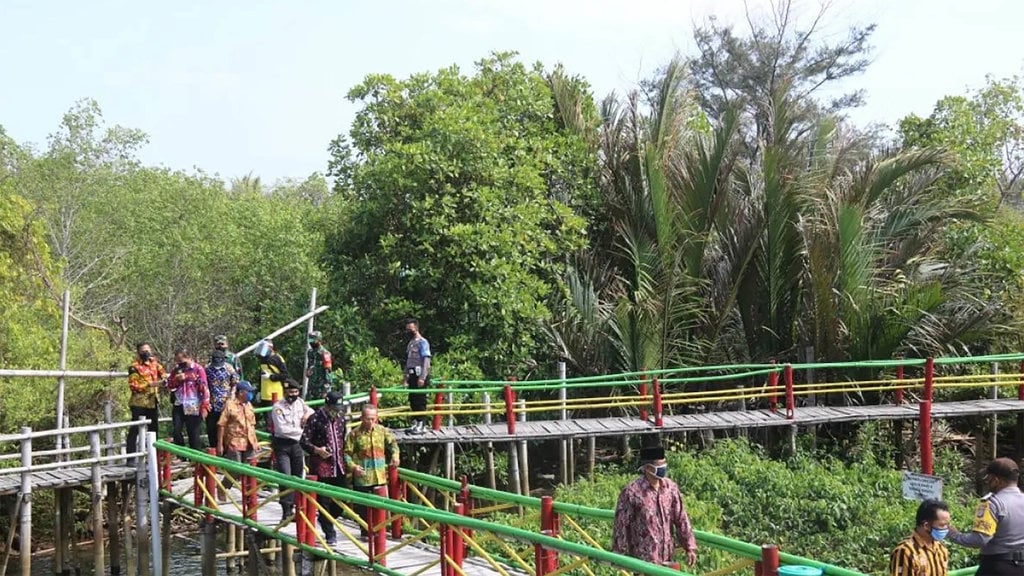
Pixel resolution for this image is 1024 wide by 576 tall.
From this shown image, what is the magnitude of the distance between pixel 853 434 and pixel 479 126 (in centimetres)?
800

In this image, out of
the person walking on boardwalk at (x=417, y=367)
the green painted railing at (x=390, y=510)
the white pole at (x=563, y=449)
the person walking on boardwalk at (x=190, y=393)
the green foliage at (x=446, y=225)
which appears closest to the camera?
the green painted railing at (x=390, y=510)

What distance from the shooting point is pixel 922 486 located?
311 inches

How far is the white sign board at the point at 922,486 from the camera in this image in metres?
7.68

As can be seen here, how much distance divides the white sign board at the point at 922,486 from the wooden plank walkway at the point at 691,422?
870 centimetres

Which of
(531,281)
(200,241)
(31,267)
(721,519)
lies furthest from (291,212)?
(721,519)

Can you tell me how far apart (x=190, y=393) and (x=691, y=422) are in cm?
738

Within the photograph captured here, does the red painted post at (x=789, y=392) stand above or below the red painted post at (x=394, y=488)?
above

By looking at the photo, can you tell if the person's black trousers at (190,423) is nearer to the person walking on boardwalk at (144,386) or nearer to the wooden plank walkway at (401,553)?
the person walking on boardwalk at (144,386)

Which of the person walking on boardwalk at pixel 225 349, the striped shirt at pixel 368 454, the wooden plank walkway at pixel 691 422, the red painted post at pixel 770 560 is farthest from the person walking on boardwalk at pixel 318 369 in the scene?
the red painted post at pixel 770 560

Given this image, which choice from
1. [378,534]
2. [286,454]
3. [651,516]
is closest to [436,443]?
[286,454]

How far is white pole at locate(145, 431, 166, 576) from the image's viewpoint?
13984mm

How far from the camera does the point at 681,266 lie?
2116 centimetres

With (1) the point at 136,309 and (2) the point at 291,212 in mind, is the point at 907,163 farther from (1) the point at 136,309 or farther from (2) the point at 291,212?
(1) the point at 136,309

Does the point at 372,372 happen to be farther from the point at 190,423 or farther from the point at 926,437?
the point at 926,437
